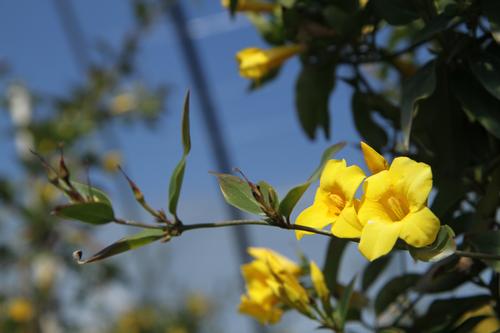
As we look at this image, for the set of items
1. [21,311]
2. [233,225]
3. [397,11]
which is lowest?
[21,311]

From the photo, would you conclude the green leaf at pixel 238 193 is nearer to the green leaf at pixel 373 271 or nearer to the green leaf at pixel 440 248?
the green leaf at pixel 440 248

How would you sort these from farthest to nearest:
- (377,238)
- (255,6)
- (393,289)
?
(255,6) < (393,289) < (377,238)

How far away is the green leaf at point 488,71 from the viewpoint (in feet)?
1.52

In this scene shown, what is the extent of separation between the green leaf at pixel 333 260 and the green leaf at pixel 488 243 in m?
0.14

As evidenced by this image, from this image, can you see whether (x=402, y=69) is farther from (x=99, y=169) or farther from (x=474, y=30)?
(x=99, y=169)

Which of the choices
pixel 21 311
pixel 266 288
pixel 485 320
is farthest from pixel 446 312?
pixel 21 311

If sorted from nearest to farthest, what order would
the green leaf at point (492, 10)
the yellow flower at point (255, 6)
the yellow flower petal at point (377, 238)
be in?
the yellow flower petal at point (377, 238), the green leaf at point (492, 10), the yellow flower at point (255, 6)

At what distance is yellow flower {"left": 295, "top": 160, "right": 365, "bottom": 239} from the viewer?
0.34m

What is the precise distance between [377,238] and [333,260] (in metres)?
0.23

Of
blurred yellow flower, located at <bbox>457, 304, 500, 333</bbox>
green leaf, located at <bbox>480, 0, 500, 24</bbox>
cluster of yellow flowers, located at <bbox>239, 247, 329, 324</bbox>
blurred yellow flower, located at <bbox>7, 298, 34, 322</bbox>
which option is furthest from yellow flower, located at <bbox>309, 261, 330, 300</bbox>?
blurred yellow flower, located at <bbox>7, 298, 34, 322</bbox>

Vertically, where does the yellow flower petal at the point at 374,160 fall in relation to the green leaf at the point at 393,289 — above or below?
above

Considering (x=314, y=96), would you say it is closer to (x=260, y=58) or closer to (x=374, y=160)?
(x=260, y=58)

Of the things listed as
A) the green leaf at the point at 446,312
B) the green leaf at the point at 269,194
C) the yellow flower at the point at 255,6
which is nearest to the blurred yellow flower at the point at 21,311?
the yellow flower at the point at 255,6

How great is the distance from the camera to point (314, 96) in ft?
2.12
